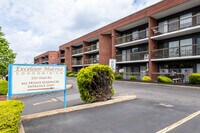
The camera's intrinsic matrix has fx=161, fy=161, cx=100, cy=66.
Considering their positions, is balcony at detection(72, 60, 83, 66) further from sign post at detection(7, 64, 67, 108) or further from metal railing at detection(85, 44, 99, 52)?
sign post at detection(7, 64, 67, 108)

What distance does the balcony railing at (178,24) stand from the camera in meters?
16.9

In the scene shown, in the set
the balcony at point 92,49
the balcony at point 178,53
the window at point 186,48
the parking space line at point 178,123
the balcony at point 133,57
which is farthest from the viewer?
the balcony at point 92,49

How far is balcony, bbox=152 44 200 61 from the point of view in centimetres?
1645

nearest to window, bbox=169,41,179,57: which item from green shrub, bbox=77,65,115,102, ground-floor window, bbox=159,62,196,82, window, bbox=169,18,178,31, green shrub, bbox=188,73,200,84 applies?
ground-floor window, bbox=159,62,196,82

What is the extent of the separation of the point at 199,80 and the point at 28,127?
47.8ft

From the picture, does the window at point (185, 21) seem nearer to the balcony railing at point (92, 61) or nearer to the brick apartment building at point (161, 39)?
the brick apartment building at point (161, 39)

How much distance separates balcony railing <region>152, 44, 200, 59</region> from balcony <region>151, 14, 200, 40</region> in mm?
1587

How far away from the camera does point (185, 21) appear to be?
1809 centimetres

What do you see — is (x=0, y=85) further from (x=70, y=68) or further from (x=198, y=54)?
(x=70, y=68)

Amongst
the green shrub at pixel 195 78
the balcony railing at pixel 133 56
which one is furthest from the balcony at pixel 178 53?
the green shrub at pixel 195 78

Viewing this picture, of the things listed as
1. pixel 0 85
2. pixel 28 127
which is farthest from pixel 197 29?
pixel 0 85

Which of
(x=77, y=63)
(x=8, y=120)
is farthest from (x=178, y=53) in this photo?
(x=77, y=63)

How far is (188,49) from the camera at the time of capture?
57.0 ft

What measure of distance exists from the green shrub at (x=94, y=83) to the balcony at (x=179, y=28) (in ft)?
42.4
